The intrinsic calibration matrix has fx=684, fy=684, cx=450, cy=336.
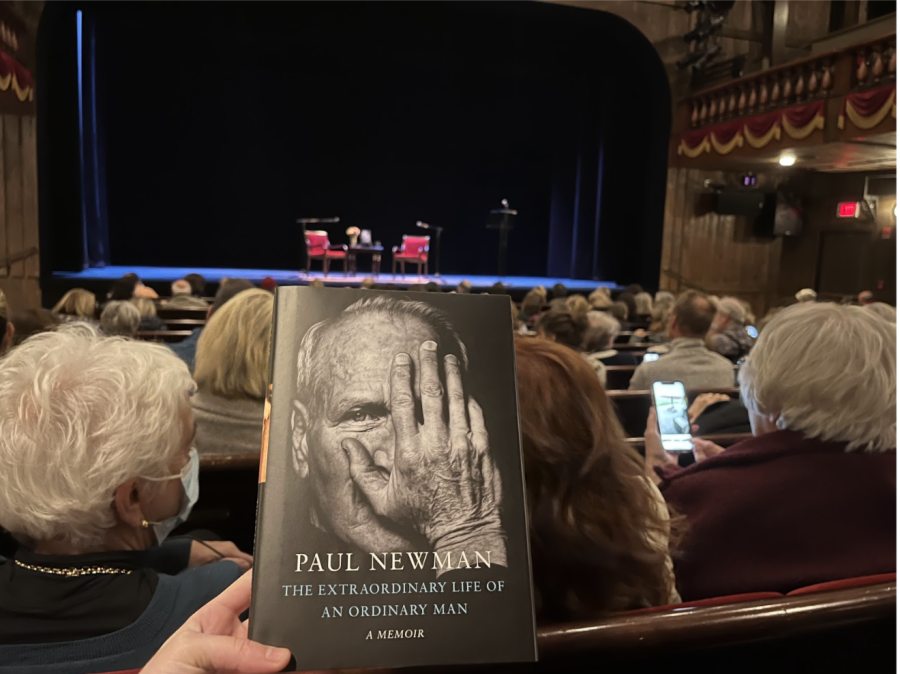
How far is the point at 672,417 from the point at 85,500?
4.75 feet

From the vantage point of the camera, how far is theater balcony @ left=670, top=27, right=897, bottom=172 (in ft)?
19.7

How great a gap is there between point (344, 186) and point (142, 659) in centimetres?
1007

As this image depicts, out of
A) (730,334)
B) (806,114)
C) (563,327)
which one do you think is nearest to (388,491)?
(563,327)

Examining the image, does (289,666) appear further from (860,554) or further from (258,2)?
(258,2)


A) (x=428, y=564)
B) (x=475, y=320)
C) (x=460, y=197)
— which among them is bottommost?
(x=428, y=564)

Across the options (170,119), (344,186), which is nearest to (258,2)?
(170,119)

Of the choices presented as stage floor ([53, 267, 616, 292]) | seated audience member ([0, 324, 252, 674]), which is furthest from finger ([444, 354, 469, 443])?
stage floor ([53, 267, 616, 292])

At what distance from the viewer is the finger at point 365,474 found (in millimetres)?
627

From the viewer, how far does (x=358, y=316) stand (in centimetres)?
68

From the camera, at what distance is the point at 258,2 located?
27.4ft

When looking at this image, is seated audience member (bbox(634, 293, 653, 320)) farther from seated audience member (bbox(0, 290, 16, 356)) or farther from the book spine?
the book spine

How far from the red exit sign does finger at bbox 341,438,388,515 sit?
9.99 m

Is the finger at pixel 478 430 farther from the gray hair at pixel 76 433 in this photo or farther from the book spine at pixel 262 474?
the gray hair at pixel 76 433

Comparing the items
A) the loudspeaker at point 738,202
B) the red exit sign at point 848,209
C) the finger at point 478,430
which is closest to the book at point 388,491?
the finger at point 478,430
